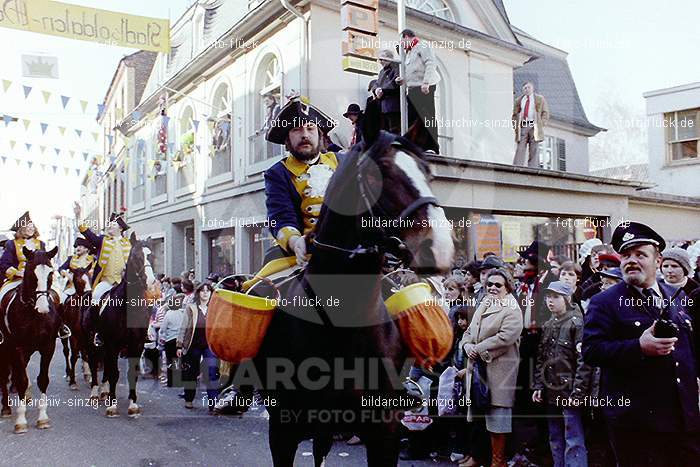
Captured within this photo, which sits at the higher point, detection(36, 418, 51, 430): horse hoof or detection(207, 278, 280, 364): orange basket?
detection(207, 278, 280, 364): orange basket

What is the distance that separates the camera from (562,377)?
5473 millimetres

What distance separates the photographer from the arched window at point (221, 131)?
52.1 ft

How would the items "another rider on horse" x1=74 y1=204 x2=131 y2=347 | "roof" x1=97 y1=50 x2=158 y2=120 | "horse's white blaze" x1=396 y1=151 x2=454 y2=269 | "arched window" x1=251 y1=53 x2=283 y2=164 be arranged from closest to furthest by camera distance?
"horse's white blaze" x1=396 y1=151 x2=454 y2=269
"another rider on horse" x1=74 y1=204 x2=131 y2=347
"arched window" x1=251 y1=53 x2=283 y2=164
"roof" x1=97 y1=50 x2=158 y2=120

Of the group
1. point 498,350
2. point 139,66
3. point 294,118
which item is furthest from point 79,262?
point 139,66

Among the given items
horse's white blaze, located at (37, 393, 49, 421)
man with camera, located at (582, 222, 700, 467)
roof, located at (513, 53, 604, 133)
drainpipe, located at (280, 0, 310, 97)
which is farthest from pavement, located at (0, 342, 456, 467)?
roof, located at (513, 53, 604, 133)

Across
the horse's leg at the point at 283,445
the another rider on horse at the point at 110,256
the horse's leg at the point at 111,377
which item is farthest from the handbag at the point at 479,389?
the another rider on horse at the point at 110,256

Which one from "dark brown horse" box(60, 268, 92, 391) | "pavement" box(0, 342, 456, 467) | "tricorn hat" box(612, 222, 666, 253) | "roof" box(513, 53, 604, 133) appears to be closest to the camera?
"tricorn hat" box(612, 222, 666, 253)

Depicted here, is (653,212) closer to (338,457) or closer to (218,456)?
(338,457)

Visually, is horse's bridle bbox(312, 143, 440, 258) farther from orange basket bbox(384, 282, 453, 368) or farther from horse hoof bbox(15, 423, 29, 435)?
horse hoof bbox(15, 423, 29, 435)

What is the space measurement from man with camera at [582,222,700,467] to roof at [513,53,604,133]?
18.9m

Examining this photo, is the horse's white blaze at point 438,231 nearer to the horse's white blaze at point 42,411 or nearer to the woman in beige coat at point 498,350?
the woman in beige coat at point 498,350

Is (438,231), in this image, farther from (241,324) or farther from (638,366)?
(638,366)

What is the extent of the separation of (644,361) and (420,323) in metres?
1.54

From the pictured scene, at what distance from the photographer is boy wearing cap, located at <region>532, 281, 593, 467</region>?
5.34 meters
